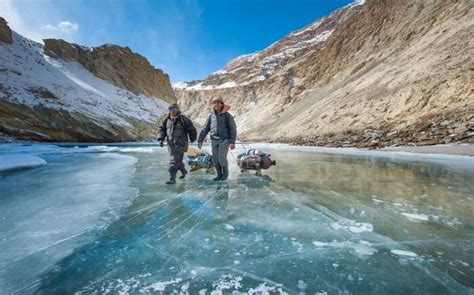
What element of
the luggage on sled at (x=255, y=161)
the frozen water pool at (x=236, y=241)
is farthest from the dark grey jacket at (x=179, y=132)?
the luggage on sled at (x=255, y=161)

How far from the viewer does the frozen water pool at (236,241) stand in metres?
2.11

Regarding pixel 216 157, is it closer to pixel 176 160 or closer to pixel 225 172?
pixel 225 172

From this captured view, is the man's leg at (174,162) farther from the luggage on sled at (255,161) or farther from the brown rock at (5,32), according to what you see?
the brown rock at (5,32)

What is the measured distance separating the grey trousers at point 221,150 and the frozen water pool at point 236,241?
49.5 inches

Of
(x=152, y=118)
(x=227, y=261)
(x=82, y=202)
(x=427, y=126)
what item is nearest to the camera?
(x=227, y=261)

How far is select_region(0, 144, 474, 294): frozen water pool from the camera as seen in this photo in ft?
6.93

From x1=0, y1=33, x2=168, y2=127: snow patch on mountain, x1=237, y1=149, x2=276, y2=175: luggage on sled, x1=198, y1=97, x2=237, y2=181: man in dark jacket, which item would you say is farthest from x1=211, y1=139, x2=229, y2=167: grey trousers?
x1=0, y1=33, x2=168, y2=127: snow patch on mountain

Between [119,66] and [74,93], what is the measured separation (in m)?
25.1

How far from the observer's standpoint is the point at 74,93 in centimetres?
3791

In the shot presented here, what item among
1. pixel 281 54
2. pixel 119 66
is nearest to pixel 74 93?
pixel 119 66

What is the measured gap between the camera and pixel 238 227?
3328mm

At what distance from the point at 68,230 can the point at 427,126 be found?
60.3 feet

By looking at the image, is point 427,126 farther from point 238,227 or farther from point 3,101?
point 3,101

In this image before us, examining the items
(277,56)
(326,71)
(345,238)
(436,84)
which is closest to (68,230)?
(345,238)
